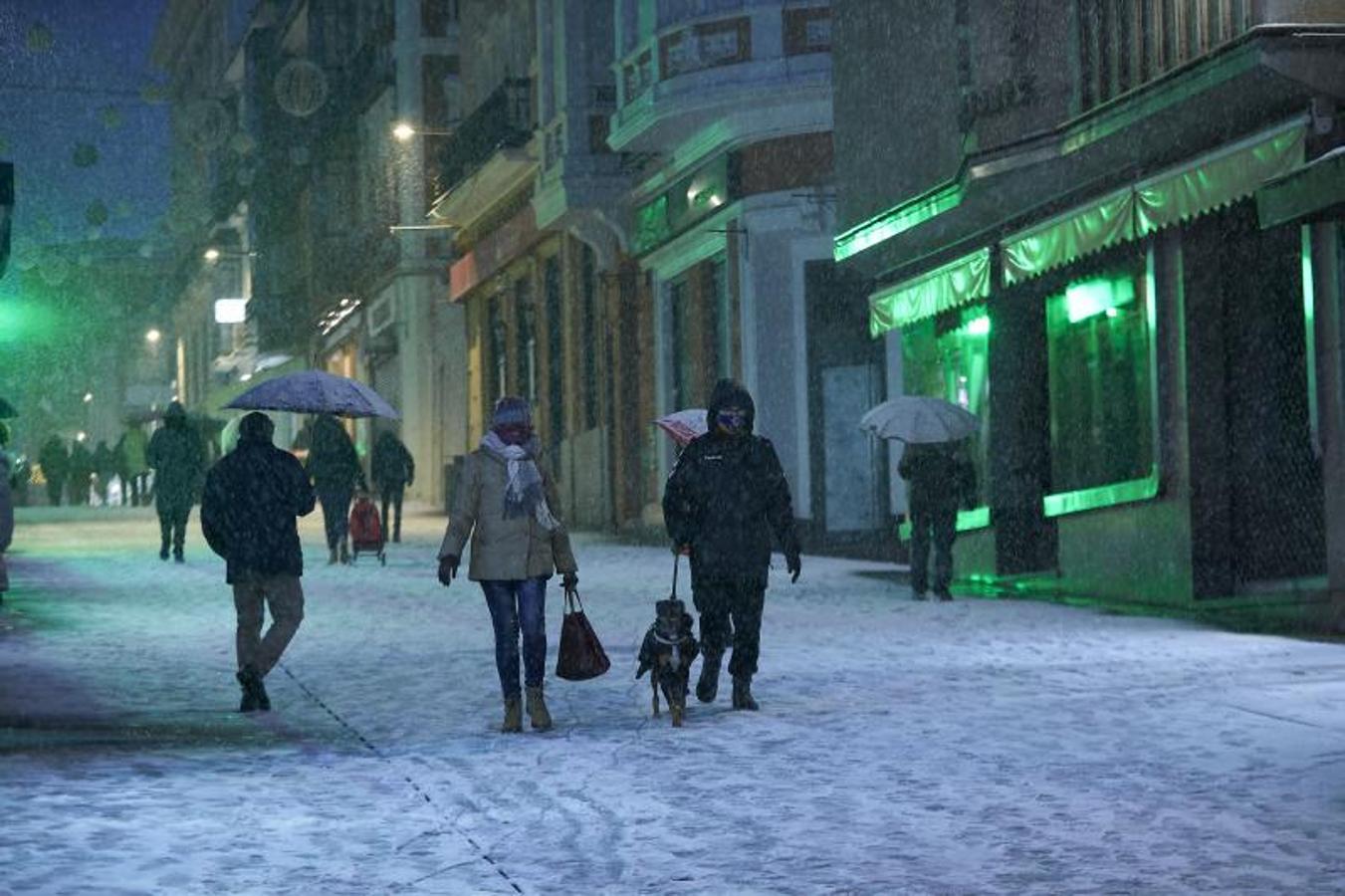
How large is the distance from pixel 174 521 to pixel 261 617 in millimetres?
16228

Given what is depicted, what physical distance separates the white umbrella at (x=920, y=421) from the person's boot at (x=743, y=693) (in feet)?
24.9

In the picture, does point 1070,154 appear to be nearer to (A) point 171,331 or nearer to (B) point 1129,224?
(B) point 1129,224

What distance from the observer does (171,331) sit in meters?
109

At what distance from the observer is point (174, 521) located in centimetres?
2797

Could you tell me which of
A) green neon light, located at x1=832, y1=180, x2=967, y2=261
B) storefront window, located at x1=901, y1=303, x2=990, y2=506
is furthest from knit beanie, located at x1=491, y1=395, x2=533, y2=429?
storefront window, located at x1=901, y1=303, x2=990, y2=506

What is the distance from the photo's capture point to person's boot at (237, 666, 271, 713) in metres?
12.0

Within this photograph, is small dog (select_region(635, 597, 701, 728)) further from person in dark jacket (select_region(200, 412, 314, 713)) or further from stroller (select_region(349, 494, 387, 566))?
stroller (select_region(349, 494, 387, 566))

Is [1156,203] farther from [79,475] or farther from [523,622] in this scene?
[79,475]

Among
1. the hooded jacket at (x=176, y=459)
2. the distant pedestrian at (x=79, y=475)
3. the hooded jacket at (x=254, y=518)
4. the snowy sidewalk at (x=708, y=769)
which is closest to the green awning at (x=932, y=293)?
the snowy sidewalk at (x=708, y=769)

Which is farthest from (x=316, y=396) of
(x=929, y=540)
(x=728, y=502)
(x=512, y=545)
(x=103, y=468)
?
(x=103, y=468)

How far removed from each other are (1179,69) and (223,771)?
8.89 metres

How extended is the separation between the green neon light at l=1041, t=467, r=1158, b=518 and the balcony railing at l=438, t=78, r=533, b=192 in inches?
766

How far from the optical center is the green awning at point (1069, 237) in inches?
704

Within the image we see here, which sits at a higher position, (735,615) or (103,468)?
(103,468)
